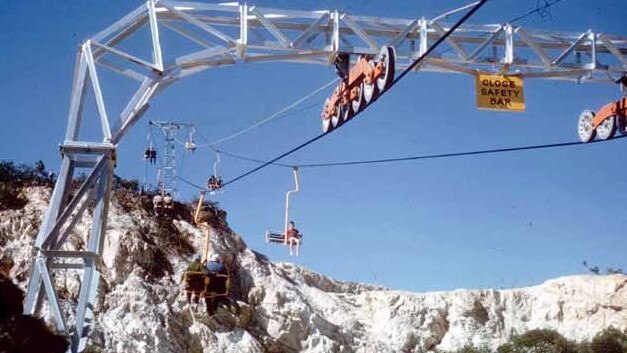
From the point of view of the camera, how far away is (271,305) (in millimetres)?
28062

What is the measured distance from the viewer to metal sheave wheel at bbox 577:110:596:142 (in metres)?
15.0

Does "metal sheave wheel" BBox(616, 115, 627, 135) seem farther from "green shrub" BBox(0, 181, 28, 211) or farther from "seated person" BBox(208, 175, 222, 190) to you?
"green shrub" BBox(0, 181, 28, 211)

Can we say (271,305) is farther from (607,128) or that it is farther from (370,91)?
(370,91)

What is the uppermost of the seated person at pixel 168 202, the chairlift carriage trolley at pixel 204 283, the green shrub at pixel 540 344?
the seated person at pixel 168 202

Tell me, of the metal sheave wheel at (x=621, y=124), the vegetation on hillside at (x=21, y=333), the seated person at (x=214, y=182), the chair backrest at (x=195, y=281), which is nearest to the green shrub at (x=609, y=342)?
the seated person at (x=214, y=182)

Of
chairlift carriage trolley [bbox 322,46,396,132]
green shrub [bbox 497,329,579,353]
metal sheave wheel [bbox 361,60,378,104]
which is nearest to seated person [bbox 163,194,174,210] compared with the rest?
green shrub [bbox 497,329,579,353]

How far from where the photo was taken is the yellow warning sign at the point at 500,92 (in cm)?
1345

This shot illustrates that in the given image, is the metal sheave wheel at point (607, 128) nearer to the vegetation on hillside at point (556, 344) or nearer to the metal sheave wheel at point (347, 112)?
the metal sheave wheel at point (347, 112)

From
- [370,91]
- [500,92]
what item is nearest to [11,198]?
[370,91]

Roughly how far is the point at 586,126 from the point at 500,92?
253cm

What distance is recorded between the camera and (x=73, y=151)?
41.8ft

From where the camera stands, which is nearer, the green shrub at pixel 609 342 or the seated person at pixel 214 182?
the seated person at pixel 214 182

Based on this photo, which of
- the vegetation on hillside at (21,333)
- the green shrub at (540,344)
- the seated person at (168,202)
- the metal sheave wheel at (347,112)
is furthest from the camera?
the green shrub at (540,344)

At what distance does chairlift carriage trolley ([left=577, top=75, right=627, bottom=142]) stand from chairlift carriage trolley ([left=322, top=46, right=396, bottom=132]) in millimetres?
4847
